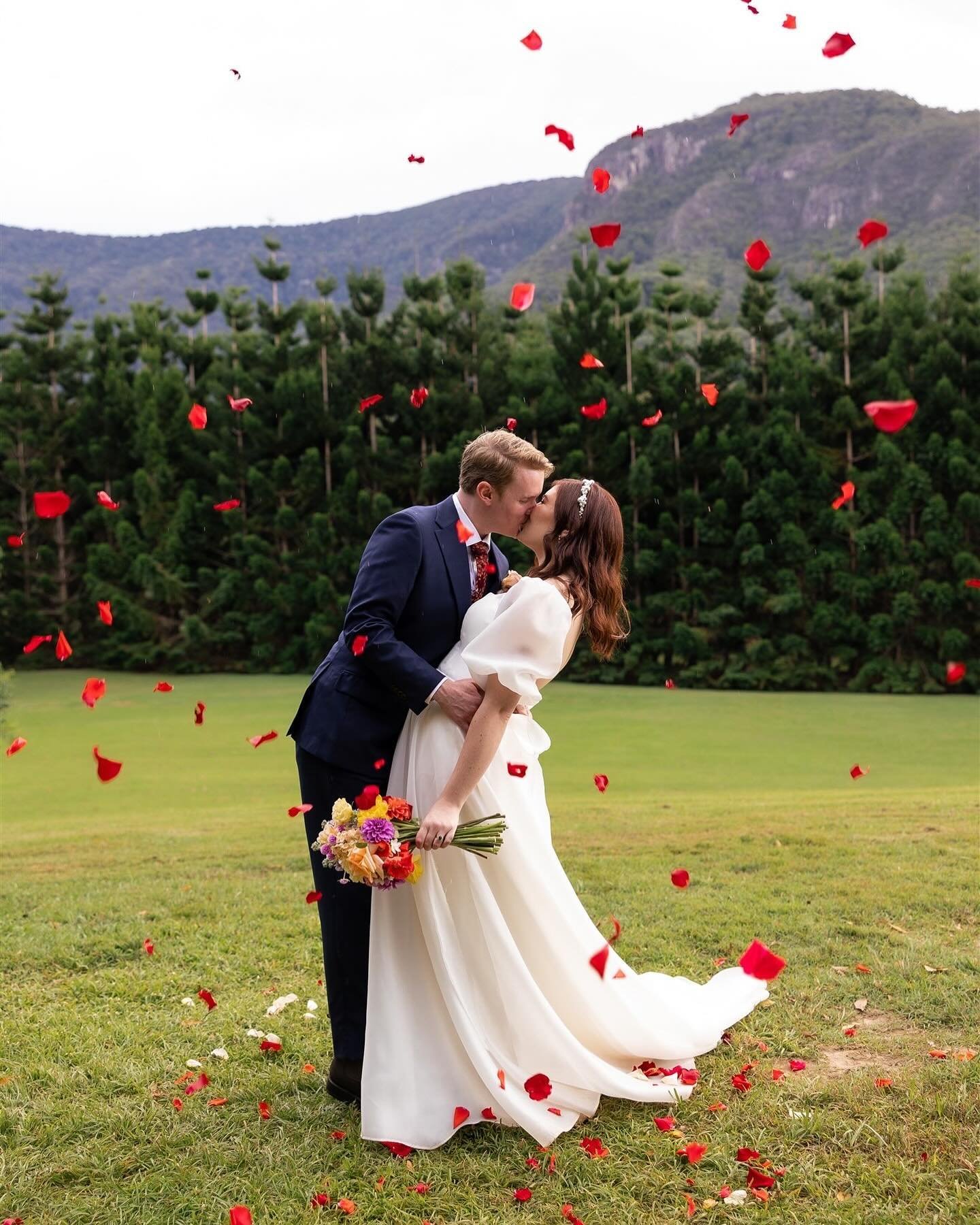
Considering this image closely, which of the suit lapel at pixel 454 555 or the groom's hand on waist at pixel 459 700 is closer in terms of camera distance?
the groom's hand on waist at pixel 459 700

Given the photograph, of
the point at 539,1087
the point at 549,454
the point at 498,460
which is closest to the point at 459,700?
the point at 498,460

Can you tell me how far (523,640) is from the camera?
3.10 m

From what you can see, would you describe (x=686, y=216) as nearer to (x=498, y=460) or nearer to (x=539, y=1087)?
(x=498, y=460)

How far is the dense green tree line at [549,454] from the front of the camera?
18.2 meters

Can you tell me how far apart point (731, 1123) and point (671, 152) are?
74.3m

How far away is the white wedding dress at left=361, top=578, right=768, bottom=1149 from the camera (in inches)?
123

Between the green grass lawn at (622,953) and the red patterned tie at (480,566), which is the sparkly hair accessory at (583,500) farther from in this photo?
the green grass lawn at (622,953)

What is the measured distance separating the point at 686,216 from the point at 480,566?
54114mm

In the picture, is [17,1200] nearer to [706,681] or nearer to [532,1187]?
[532,1187]

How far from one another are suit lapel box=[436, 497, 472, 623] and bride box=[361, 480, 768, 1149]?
50 millimetres

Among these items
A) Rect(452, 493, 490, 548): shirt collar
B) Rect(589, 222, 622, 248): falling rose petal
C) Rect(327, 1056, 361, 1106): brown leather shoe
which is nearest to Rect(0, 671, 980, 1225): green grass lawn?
Rect(327, 1056, 361, 1106): brown leather shoe

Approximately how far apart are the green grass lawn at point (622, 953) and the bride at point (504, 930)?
8 centimetres

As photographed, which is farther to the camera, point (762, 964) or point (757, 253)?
point (757, 253)

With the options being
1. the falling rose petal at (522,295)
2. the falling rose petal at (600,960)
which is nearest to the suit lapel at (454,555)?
the falling rose petal at (522,295)
